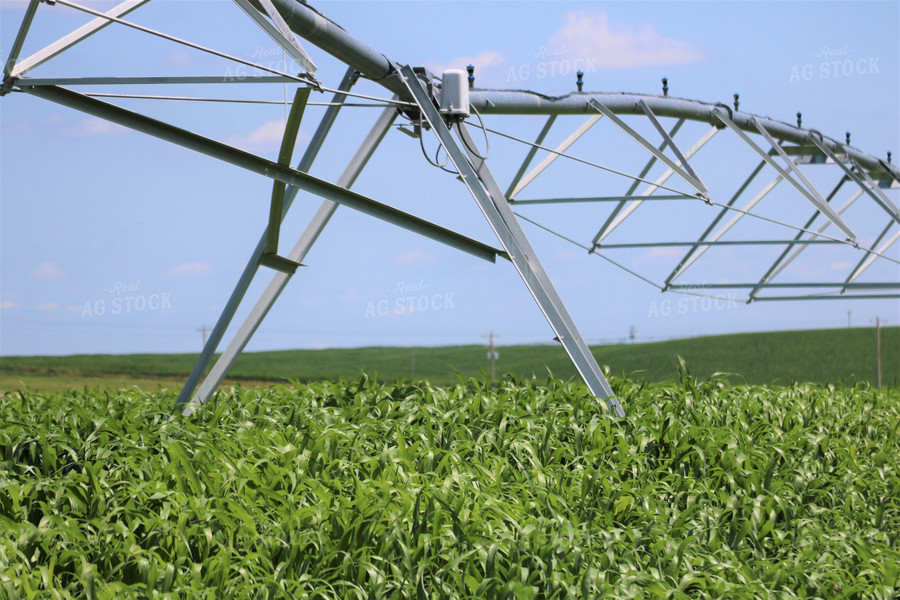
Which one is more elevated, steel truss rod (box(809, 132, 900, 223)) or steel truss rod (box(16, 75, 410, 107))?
steel truss rod (box(809, 132, 900, 223))

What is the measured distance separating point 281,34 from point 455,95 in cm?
189

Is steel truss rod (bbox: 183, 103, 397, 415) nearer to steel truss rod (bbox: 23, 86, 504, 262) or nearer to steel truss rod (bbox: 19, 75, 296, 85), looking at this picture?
steel truss rod (bbox: 23, 86, 504, 262)

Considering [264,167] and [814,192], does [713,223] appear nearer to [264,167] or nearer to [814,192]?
[814,192]

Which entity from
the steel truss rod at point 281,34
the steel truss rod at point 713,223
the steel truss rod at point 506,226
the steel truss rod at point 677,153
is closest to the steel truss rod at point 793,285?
the steel truss rod at point 713,223

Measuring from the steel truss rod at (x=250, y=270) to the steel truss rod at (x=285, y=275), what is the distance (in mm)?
83

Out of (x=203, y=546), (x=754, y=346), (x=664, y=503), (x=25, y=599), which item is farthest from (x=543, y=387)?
(x=754, y=346)

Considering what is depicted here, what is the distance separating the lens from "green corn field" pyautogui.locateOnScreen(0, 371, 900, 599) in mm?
3602

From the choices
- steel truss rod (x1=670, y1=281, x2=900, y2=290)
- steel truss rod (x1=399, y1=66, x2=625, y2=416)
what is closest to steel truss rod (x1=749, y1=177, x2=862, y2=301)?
steel truss rod (x1=670, y1=281, x2=900, y2=290)

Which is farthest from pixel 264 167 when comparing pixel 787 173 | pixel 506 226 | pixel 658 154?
pixel 787 173

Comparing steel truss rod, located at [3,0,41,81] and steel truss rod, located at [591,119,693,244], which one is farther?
steel truss rod, located at [591,119,693,244]

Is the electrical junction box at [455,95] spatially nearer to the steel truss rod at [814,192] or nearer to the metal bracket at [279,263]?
the metal bracket at [279,263]

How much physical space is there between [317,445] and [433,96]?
2665 millimetres

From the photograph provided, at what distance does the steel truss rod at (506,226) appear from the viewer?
19.8 ft

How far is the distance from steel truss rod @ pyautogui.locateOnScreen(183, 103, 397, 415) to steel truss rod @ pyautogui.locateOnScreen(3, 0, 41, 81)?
2.27 m
